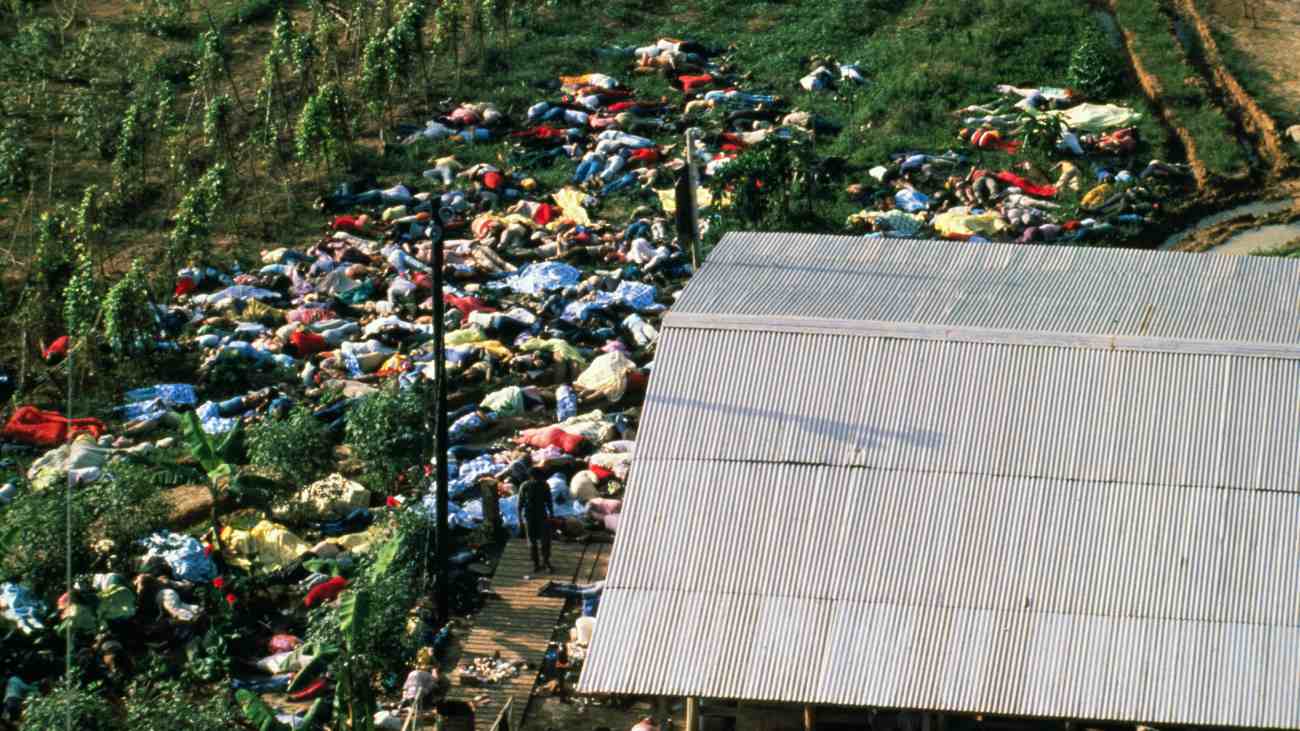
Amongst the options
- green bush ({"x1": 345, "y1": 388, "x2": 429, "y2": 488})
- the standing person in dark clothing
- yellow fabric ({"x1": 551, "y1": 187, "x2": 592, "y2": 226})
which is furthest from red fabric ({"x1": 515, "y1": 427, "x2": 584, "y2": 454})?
yellow fabric ({"x1": 551, "y1": 187, "x2": 592, "y2": 226})

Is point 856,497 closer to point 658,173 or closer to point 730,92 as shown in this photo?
point 658,173

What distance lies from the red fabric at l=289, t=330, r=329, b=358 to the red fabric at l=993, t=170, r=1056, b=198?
9.62 metres

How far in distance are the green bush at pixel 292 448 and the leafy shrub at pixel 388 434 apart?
411mm

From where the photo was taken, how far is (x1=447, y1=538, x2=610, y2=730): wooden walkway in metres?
15.9

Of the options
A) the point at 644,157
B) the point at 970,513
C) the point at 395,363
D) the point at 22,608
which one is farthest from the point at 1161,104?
the point at 22,608

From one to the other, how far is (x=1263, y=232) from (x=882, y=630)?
13.0 m

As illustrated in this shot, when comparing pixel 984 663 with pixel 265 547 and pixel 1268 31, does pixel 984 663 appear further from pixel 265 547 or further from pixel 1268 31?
pixel 1268 31

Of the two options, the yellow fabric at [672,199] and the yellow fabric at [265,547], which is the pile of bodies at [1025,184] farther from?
the yellow fabric at [265,547]

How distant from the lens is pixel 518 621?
665 inches

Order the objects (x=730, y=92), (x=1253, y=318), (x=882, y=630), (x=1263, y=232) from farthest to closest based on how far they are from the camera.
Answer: (x=730, y=92) → (x=1263, y=232) → (x=1253, y=318) → (x=882, y=630)

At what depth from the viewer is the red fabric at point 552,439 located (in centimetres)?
1942

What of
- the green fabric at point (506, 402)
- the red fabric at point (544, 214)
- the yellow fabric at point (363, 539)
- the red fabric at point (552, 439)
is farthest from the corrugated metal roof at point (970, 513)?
the red fabric at point (544, 214)

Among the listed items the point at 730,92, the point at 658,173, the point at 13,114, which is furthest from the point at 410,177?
the point at 13,114

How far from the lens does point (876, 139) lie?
26.9 metres
